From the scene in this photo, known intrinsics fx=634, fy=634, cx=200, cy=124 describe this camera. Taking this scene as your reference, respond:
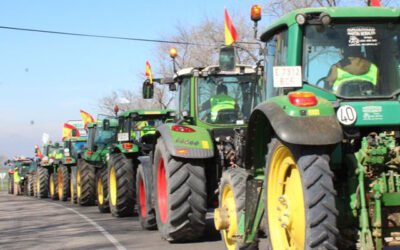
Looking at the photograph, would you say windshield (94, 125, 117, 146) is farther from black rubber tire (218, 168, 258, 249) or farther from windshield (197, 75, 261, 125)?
black rubber tire (218, 168, 258, 249)

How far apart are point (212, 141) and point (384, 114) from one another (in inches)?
165

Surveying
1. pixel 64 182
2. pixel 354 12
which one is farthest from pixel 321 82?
pixel 64 182

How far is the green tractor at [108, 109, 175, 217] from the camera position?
46.9 ft

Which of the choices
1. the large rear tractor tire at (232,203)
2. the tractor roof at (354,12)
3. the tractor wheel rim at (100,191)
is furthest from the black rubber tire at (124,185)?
the tractor roof at (354,12)

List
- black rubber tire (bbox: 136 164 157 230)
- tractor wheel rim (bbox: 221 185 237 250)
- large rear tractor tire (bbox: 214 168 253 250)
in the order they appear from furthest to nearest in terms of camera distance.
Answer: black rubber tire (bbox: 136 164 157 230) < tractor wheel rim (bbox: 221 185 237 250) < large rear tractor tire (bbox: 214 168 253 250)

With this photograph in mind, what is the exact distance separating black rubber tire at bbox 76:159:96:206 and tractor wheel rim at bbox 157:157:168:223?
9864 mm

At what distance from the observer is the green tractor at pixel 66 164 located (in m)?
23.1

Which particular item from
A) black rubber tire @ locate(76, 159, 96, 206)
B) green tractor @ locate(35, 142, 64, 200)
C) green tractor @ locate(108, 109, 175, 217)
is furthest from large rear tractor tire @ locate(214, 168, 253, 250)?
green tractor @ locate(35, 142, 64, 200)

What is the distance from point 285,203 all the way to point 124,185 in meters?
9.17

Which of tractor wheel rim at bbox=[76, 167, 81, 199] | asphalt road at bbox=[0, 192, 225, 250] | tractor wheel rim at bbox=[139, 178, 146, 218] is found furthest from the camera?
tractor wheel rim at bbox=[76, 167, 81, 199]

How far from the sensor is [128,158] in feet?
48.1

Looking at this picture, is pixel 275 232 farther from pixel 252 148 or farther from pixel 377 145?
pixel 377 145

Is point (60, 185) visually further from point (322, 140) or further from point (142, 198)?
point (322, 140)

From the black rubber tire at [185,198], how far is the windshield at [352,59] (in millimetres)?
3509
